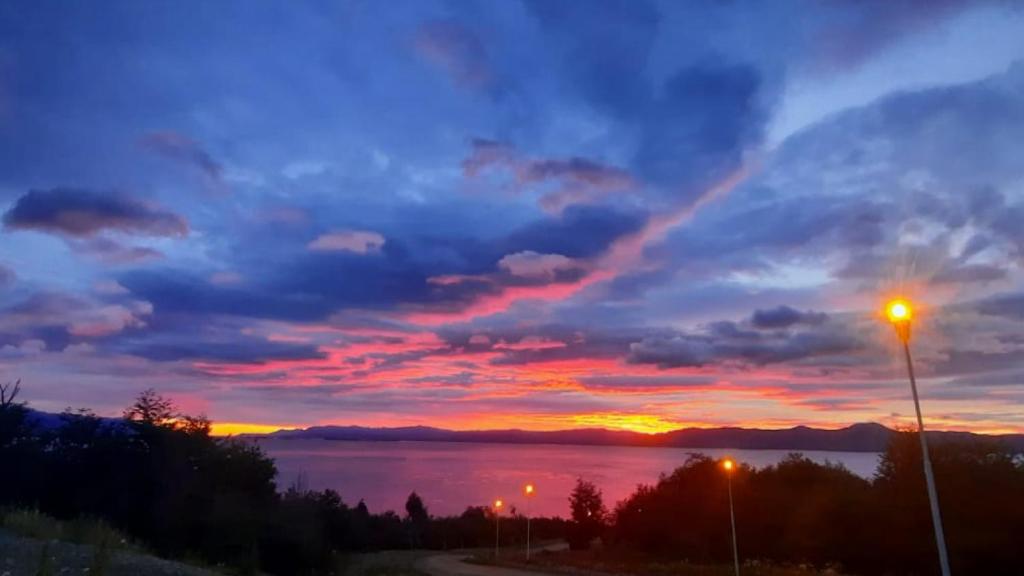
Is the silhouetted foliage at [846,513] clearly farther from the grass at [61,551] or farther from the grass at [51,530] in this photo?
the grass at [51,530]

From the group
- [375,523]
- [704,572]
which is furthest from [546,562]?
[375,523]

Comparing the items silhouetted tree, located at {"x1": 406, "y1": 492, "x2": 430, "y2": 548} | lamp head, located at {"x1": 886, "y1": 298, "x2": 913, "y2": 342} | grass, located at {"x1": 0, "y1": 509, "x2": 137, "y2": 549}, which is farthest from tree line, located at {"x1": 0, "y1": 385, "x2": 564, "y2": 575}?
silhouetted tree, located at {"x1": 406, "y1": 492, "x2": 430, "y2": 548}

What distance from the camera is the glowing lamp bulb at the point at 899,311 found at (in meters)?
13.5

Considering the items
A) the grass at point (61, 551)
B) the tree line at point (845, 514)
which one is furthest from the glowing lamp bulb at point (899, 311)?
the tree line at point (845, 514)

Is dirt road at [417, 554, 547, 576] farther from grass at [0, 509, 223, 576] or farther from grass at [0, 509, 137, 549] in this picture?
grass at [0, 509, 223, 576]

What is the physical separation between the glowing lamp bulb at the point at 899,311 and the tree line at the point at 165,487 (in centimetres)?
1687

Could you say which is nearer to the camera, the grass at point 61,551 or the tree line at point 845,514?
the grass at point 61,551

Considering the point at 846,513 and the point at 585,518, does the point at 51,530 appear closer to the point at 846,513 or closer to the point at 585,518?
the point at 846,513

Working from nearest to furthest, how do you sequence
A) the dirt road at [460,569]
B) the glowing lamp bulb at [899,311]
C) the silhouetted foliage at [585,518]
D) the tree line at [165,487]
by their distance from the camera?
1. the glowing lamp bulb at [899,311]
2. the tree line at [165,487]
3. the dirt road at [460,569]
4. the silhouetted foliage at [585,518]

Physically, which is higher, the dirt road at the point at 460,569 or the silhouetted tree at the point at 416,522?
the silhouetted tree at the point at 416,522

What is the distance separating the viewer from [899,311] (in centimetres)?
1350

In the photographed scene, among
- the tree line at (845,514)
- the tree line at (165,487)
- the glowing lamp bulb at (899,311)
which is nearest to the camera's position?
the glowing lamp bulb at (899,311)

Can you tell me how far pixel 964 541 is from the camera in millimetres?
37844

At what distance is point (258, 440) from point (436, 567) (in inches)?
457
